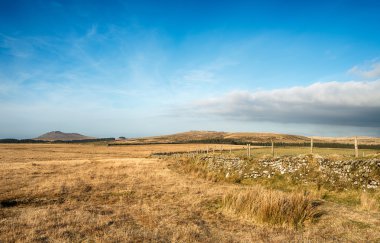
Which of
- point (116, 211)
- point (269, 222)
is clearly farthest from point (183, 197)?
point (269, 222)

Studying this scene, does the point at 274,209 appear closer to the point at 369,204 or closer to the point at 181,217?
the point at 181,217

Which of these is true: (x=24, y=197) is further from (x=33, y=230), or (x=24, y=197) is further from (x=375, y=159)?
(x=375, y=159)

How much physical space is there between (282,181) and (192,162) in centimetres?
1313

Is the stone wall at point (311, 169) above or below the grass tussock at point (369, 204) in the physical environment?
above

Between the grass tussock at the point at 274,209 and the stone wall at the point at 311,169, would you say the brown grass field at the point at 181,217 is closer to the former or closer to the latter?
the grass tussock at the point at 274,209

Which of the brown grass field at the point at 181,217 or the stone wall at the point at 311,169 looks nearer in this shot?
the brown grass field at the point at 181,217

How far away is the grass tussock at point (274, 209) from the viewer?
34.6ft

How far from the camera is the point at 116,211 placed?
478 inches

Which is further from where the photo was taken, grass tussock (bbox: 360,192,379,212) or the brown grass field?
grass tussock (bbox: 360,192,379,212)

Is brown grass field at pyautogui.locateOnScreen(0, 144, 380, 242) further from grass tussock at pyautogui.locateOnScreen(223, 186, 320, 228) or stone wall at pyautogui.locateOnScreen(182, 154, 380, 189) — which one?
stone wall at pyautogui.locateOnScreen(182, 154, 380, 189)

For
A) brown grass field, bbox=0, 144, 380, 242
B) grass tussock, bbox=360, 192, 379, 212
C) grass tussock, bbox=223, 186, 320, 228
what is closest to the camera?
brown grass field, bbox=0, 144, 380, 242

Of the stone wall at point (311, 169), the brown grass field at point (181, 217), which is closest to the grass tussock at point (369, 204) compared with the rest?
the brown grass field at point (181, 217)

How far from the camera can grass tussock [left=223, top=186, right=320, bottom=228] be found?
10531 mm

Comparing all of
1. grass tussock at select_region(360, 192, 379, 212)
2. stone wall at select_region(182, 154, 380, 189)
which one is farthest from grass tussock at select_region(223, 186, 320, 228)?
stone wall at select_region(182, 154, 380, 189)
